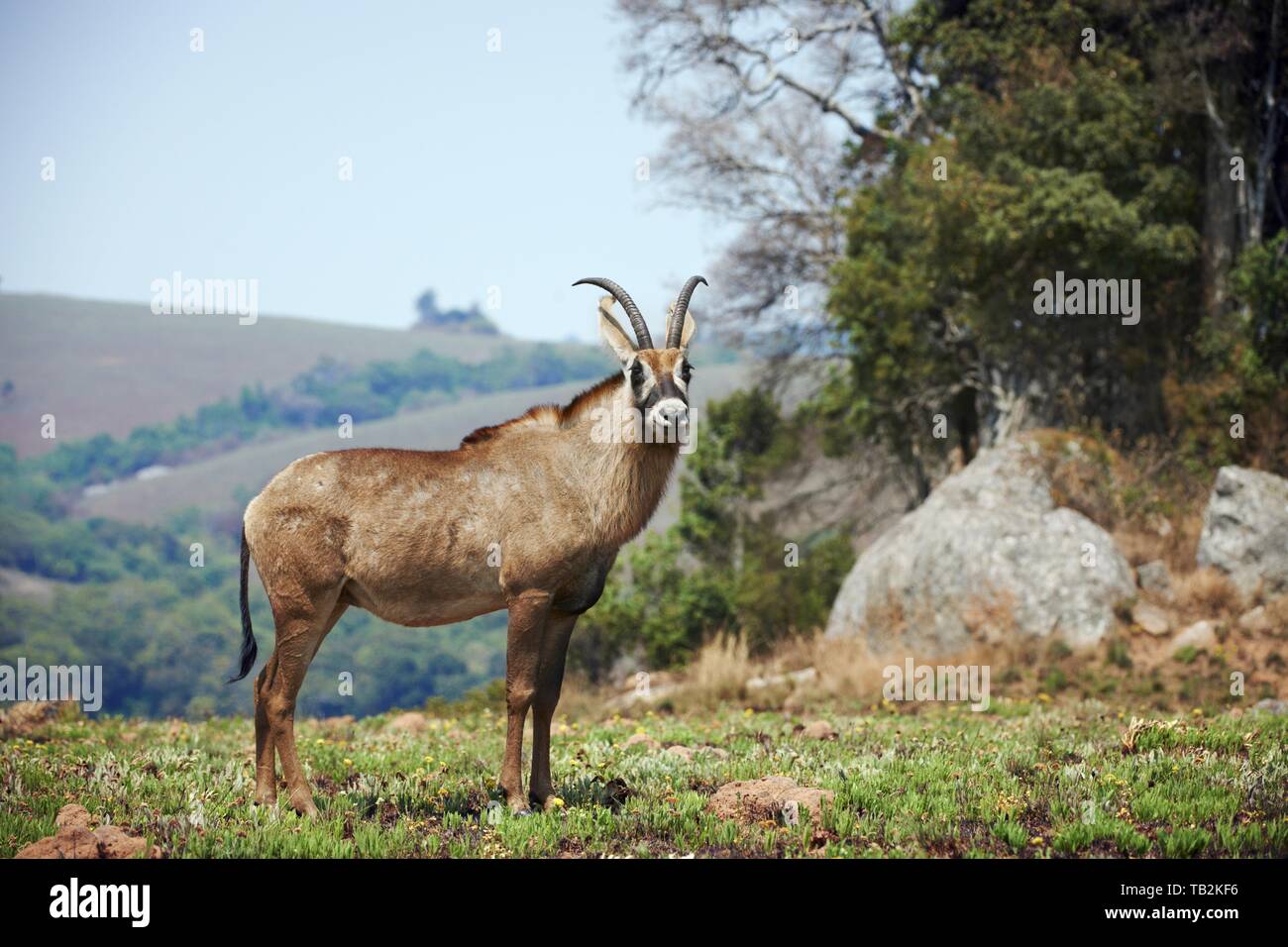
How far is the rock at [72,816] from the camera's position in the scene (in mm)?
8438

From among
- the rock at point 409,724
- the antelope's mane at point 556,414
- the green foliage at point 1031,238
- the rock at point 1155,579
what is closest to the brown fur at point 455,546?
the antelope's mane at point 556,414

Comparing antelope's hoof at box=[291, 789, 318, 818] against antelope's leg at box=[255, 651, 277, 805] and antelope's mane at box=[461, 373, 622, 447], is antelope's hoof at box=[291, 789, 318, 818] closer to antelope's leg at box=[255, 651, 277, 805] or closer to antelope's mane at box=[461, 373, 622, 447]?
antelope's leg at box=[255, 651, 277, 805]

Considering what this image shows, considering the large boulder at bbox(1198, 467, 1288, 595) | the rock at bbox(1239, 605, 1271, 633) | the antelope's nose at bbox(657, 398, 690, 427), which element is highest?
the antelope's nose at bbox(657, 398, 690, 427)

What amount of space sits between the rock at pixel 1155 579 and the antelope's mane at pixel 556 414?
581 inches

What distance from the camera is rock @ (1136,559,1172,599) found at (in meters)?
21.5

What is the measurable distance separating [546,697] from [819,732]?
4.51 m

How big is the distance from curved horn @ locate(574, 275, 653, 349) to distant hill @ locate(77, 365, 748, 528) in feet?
437

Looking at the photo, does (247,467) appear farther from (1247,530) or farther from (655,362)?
(655,362)

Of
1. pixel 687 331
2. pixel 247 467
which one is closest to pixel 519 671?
pixel 687 331

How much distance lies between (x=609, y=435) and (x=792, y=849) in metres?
3.17

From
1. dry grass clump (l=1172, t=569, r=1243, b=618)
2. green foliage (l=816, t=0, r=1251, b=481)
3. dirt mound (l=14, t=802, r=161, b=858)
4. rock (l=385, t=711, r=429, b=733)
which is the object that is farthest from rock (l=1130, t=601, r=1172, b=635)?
dirt mound (l=14, t=802, r=161, b=858)

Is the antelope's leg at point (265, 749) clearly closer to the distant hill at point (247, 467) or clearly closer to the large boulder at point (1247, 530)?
the large boulder at point (1247, 530)

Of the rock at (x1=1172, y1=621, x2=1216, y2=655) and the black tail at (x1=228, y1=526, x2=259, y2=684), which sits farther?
the rock at (x1=1172, y1=621, x2=1216, y2=655)
